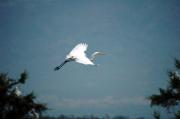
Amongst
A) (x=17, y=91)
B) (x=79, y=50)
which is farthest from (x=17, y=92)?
(x=79, y=50)

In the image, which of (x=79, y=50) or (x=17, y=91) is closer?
(x=79, y=50)

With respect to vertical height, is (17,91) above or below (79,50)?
below

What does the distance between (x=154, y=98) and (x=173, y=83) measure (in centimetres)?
232

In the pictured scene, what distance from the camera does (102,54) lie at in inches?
729

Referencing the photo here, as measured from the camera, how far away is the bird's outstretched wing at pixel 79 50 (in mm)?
14926

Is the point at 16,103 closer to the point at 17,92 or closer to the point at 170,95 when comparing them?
the point at 17,92

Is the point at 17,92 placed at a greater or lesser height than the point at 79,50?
lesser

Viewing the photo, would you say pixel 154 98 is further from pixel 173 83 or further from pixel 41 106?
pixel 41 106

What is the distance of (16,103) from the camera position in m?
16.9

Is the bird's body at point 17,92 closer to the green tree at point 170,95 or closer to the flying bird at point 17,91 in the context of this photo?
the flying bird at point 17,91

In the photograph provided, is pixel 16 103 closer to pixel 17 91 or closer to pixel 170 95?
pixel 17 91

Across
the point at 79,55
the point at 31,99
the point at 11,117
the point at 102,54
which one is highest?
the point at 102,54

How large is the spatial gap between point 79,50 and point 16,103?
508cm

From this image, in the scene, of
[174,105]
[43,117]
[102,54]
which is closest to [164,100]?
[174,105]
